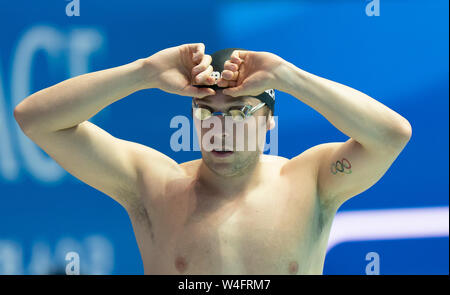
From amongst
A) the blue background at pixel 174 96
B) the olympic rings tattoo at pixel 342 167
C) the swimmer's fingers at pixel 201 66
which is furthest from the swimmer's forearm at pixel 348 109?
the blue background at pixel 174 96

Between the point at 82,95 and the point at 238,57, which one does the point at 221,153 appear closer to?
the point at 238,57

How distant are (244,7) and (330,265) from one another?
1.41m

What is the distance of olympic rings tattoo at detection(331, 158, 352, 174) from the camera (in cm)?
191

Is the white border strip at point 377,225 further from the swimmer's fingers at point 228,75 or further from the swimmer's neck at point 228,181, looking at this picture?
the swimmer's fingers at point 228,75

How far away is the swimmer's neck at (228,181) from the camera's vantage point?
202 centimetres

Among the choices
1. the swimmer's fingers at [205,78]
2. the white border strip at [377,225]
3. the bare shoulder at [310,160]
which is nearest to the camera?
the swimmer's fingers at [205,78]

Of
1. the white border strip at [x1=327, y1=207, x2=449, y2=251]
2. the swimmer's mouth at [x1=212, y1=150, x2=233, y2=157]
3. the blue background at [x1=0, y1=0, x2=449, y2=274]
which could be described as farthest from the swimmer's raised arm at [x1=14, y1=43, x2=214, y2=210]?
the white border strip at [x1=327, y1=207, x2=449, y2=251]

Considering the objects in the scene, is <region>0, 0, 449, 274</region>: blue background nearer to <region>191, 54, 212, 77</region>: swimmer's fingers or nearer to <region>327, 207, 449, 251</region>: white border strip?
<region>327, 207, 449, 251</region>: white border strip

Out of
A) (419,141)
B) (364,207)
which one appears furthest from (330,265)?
(419,141)

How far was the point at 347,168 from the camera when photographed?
191 cm

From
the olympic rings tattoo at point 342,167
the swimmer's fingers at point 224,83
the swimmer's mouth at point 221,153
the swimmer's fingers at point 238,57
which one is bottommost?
the olympic rings tattoo at point 342,167

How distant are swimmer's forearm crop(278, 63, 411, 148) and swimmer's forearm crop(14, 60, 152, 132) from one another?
1.46 feet

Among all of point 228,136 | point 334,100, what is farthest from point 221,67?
point 334,100

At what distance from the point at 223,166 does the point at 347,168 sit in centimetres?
39
